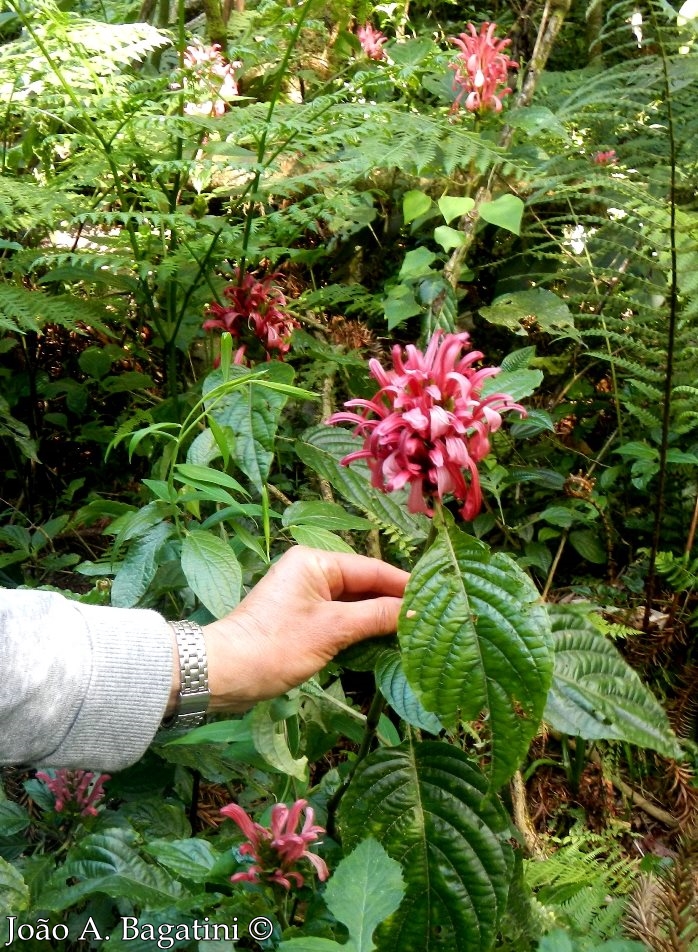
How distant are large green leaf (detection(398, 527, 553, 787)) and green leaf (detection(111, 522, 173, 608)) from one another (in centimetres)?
48

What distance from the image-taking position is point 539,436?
2531mm

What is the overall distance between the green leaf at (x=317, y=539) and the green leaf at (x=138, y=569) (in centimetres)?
20

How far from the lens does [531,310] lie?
2422mm

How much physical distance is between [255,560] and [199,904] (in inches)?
22.9

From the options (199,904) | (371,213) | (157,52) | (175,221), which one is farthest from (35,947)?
(157,52)

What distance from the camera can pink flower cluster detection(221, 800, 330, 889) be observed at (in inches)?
41.4

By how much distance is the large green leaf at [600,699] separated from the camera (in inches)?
36.4

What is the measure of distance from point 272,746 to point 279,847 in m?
0.17

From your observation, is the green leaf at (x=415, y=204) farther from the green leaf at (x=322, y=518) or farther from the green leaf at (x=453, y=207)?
the green leaf at (x=322, y=518)

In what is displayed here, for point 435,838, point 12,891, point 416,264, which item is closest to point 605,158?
point 416,264

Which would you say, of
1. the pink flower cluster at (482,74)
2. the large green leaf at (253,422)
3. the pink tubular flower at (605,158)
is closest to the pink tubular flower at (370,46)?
the pink flower cluster at (482,74)

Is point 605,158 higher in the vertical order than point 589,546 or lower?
higher

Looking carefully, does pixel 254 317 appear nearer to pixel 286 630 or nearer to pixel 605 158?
pixel 286 630

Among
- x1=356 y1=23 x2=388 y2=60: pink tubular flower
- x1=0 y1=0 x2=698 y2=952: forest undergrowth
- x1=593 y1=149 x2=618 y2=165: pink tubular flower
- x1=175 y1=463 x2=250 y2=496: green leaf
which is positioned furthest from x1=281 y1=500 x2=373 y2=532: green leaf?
x1=356 y1=23 x2=388 y2=60: pink tubular flower
